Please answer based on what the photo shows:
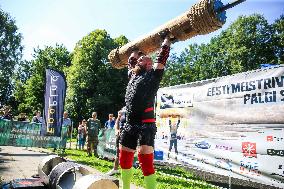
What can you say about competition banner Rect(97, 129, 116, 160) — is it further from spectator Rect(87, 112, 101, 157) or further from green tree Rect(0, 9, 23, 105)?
green tree Rect(0, 9, 23, 105)

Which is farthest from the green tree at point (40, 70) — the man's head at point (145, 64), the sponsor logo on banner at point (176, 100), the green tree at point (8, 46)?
the man's head at point (145, 64)

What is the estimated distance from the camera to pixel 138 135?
412 centimetres

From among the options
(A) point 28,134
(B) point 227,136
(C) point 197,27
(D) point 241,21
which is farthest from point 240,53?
(C) point 197,27

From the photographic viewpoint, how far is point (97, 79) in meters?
41.9

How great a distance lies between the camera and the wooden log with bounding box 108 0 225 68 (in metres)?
3.59

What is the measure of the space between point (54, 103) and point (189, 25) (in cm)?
815

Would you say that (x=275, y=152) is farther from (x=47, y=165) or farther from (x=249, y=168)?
(x=47, y=165)

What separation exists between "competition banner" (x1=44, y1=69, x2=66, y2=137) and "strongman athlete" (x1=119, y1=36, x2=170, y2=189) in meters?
7.31

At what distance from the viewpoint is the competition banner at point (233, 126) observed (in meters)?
6.12

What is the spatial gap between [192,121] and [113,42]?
1528 inches

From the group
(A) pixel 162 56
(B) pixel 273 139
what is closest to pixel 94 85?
A: (B) pixel 273 139

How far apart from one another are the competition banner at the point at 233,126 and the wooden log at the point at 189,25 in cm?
293

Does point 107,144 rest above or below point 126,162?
below

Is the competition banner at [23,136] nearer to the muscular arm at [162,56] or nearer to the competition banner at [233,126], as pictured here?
the competition banner at [233,126]
